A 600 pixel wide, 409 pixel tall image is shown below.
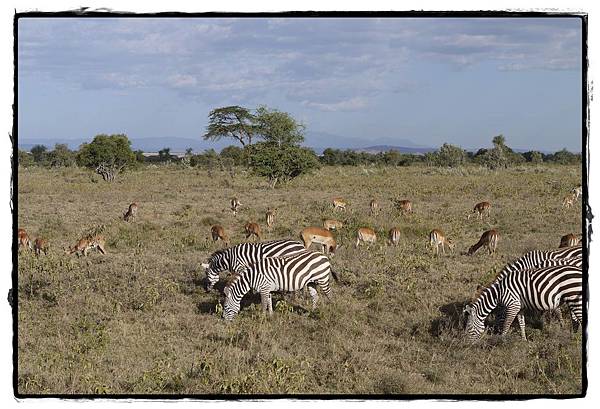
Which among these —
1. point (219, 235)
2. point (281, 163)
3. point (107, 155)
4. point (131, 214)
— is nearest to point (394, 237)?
point (219, 235)

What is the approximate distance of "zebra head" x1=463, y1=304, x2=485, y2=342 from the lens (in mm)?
9641

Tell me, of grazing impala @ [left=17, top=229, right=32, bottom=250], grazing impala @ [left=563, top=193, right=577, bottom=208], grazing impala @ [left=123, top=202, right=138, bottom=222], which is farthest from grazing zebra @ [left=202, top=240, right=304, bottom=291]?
grazing impala @ [left=563, top=193, right=577, bottom=208]

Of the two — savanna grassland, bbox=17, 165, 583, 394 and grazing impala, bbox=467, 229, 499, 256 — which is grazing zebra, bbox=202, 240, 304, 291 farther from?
grazing impala, bbox=467, 229, 499, 256

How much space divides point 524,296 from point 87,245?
11.7m

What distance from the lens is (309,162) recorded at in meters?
42.0

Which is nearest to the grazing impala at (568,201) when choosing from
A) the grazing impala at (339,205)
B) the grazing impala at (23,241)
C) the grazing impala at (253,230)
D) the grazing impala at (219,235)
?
the grazing impala at (339,205)

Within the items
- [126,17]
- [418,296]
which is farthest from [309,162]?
[126,17]

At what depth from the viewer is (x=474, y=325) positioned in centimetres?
971

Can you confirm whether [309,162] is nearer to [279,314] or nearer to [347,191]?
[347,191]

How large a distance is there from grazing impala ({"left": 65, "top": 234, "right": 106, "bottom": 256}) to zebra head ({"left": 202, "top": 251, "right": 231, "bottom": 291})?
5321 millimetres

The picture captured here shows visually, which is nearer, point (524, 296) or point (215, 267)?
point (524, 296)

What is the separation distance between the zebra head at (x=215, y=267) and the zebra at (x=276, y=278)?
1779 millimetres

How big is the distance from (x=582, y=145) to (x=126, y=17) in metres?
3.92

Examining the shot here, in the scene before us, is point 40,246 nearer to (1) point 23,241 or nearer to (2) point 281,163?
(1) point 23,241
